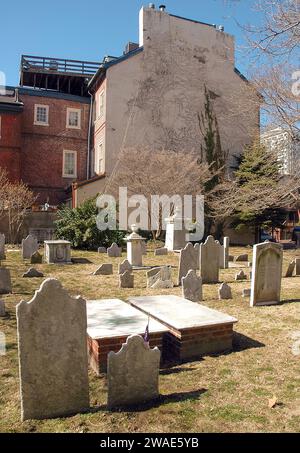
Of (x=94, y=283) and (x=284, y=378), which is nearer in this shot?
(x=284, y=378)

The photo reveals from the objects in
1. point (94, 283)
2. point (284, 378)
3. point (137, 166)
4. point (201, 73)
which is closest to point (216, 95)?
point (201, 73)

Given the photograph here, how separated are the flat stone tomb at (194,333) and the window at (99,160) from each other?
74.4 ft

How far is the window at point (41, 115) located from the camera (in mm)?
30375

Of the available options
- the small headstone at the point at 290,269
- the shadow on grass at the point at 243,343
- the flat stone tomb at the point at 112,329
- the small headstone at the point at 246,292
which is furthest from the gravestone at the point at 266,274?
the small headstone at the point at 290,269

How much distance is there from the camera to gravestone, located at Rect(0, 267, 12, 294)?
9648mm

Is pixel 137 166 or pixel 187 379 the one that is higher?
pixel 137 166

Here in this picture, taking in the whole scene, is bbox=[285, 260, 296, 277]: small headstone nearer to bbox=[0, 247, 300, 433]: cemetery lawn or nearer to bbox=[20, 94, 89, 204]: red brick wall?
bbox=[0, 247, 300, 433]: cemetery lawn

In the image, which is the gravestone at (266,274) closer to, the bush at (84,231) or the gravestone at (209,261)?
the gravestone at (209,261)

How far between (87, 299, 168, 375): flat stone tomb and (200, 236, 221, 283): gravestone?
5.20 m

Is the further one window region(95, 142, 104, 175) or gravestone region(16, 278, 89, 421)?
window region(95, 142, 104, 175)

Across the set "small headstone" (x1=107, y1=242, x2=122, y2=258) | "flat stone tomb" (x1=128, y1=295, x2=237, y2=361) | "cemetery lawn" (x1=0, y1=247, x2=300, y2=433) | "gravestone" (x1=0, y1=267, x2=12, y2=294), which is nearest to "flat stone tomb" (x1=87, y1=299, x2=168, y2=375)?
"flat stone tomb" (x1=128, y1=295, x2=237, y2=361)

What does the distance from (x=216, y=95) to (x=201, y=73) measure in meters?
2.08
